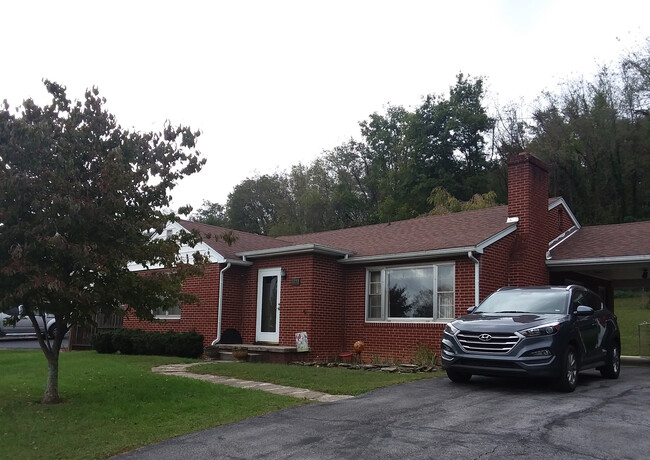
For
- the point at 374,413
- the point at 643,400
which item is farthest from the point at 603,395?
the point at 374,413

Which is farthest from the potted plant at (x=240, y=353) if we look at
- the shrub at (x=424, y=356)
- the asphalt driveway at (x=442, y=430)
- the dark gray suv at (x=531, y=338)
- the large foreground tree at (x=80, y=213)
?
the dark gray suv at (x=531, y=338)

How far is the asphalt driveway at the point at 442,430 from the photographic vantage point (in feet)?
19.1

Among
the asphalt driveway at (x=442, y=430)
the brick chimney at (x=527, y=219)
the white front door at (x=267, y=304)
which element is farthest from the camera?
the white front door at (x=267, y=304)

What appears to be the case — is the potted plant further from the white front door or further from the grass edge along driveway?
the grass edge along driveway

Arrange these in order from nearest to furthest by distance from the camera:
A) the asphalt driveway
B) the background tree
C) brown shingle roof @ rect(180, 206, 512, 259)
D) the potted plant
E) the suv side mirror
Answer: the asphalt driveway
the suv side mirror
brown shingle roof @ rect(180, 206, 512, 259)
the potted plant
the background tree

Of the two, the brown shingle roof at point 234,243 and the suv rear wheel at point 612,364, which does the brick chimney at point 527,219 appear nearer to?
the suv rear wheel at point 612,364

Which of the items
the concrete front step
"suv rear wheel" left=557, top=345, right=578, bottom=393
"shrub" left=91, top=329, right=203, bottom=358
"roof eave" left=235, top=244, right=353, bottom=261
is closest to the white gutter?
"roof eave" left=235, top=244, right=353, bottom=261

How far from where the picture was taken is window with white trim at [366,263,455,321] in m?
13.9

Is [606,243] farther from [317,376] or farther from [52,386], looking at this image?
[52,386]

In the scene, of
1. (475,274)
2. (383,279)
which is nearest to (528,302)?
(475,274)

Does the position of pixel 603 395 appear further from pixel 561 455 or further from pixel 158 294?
pixel 158 294

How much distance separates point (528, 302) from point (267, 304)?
26.2 ft

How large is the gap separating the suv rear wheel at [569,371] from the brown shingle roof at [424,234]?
424cm

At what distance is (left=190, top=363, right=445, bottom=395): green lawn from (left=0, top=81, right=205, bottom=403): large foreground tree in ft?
8.35
